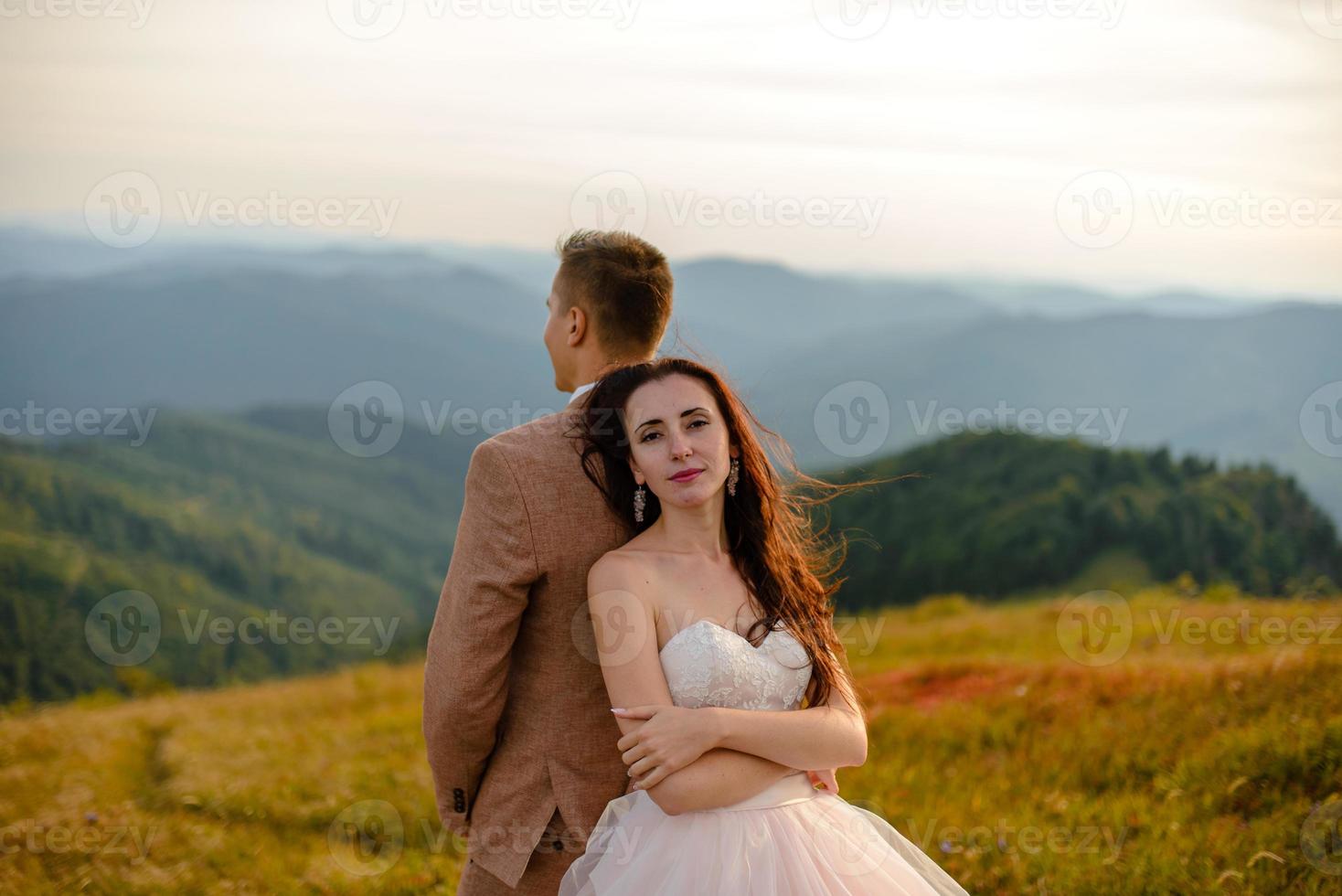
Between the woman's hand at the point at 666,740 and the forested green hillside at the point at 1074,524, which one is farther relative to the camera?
the forested green hillside at the point at 1074,524

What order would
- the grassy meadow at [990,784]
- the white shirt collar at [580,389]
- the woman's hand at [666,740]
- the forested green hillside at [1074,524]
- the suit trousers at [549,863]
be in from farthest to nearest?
1. the forested green hillside at [1074,524]
2. the grassy meadow at [990,784]
3. the white shirt collar at [580,389]
4. the suit trousers at [549,863]
5. the woman's hand at [666,740]

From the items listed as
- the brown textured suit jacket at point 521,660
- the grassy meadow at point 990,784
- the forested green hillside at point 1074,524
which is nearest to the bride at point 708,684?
the brown textured suit jacket at point 521,660

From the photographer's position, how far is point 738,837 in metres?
3.31

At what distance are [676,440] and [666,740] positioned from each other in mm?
932

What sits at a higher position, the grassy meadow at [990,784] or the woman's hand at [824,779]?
the woman's hand at [824,779]

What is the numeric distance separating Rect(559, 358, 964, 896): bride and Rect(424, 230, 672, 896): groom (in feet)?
0.43

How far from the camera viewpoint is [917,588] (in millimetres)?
43750

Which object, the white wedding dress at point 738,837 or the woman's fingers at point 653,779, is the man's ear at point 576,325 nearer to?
the white wedding dress at point 738,837

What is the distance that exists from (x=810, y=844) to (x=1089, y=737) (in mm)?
3987

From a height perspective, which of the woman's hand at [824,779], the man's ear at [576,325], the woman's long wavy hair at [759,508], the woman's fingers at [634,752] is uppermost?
the man's ear at [576,325]

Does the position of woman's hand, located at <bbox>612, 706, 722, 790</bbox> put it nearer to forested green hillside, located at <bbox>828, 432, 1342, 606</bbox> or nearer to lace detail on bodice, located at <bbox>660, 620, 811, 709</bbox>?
lace detail on bodice, located at <bbox>660, 620, 811, 709</bbox>

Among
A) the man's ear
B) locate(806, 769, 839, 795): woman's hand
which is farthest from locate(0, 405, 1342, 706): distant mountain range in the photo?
the man's ear

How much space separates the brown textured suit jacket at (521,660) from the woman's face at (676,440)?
20 cm

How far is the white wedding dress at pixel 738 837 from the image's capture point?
3.24m
